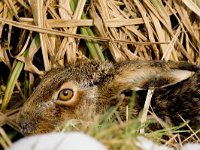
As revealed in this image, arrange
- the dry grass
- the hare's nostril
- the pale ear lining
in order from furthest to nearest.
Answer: the dry grass, the pale ear lining, the hare's nostril

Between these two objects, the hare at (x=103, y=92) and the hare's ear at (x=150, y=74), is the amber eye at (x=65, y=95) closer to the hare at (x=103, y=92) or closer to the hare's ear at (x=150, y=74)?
the hare at (x=103, y=92)

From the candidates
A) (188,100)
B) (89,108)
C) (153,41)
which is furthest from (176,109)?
(153,41)

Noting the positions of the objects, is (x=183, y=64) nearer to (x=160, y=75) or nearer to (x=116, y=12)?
(x=160, y=75)

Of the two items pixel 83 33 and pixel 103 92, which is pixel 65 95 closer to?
pixel 103 92

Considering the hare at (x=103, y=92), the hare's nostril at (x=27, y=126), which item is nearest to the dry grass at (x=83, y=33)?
the hare at (x=103, y=92)

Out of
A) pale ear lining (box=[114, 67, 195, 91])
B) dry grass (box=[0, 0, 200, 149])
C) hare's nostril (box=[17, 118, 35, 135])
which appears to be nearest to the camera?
hare's nostril (box=[17, 118, 35, 135])

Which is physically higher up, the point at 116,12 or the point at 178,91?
the point at 116,12

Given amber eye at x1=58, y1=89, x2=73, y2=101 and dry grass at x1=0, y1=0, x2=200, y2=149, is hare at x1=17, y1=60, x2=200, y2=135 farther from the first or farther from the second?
dry grass at x1=0, y1=0, x2=200, y2=149

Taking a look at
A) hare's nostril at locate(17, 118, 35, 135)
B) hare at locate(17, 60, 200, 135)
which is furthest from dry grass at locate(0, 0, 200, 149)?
hare's nostril at locate(17, 118, 35, 135)

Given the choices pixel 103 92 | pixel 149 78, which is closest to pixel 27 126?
pixel 103 92
